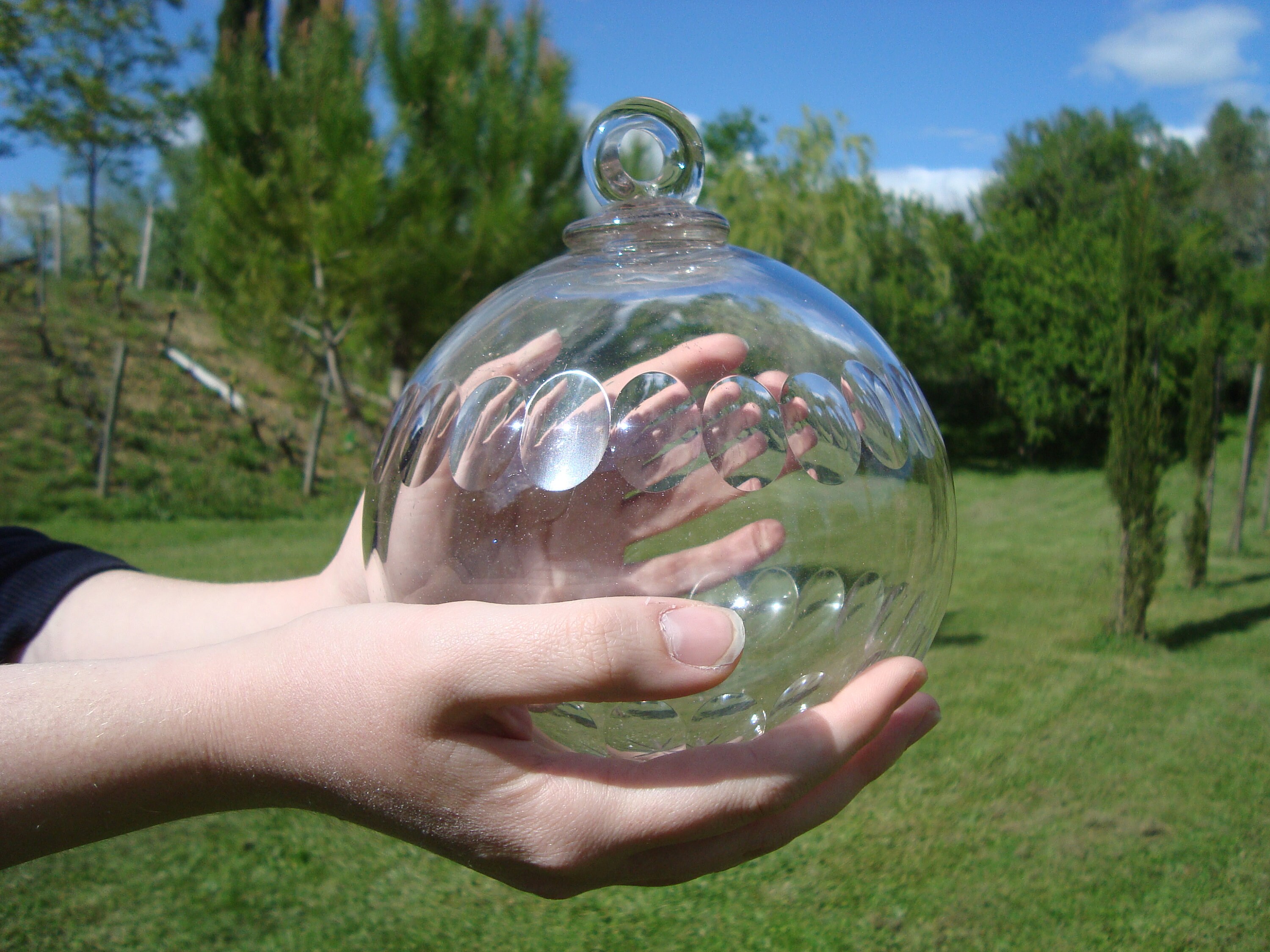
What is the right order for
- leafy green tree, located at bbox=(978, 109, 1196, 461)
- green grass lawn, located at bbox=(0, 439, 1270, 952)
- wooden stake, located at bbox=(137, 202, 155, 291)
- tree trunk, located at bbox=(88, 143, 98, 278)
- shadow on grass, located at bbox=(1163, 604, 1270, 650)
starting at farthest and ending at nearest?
wooden stake, located at bbox=(137, 202, 155, 291) < leafy green tree, located at bbox=(978, 109, 1196, 461) < tree trunk, located at bbox=(88, 143, 98, 278) < shadow on grass, located at bbox=(1163, 604, 1270, 650) < green grass lawn, located at bbox=(0, 439, 1270, 952)

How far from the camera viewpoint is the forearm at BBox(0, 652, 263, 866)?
52.4 inches

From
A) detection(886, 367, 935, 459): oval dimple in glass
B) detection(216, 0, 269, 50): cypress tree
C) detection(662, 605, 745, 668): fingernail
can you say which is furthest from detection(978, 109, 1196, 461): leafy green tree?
detection(662, 605, 745, 668): fingernail

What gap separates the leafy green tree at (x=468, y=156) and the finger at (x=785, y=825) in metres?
14.1

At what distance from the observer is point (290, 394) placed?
52.0 feet

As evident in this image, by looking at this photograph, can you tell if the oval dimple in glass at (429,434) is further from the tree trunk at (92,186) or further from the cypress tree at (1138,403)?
the tree trunk at (92,186)

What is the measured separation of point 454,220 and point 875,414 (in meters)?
15.4

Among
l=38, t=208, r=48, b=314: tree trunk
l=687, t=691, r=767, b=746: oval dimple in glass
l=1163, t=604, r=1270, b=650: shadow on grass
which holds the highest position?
l=38, t=208, r=48, b=314: tree trunk

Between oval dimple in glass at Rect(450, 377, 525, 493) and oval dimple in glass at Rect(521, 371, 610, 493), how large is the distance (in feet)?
0.08

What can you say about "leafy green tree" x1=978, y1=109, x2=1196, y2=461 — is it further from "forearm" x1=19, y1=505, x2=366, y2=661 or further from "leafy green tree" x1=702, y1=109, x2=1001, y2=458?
"forearm" x1=19, y1=505, x2=366, y2=661

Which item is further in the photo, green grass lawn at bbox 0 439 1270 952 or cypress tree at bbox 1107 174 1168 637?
cypress tree at bbox 1107 174 1168 637

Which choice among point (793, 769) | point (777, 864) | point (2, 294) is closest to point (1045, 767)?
point (777, 864)

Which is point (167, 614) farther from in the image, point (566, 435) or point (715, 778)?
point (715, 778)

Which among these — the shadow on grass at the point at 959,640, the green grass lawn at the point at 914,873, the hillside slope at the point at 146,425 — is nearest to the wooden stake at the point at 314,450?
the hillside slope at the point at 146,425

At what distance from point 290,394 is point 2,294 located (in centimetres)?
632
